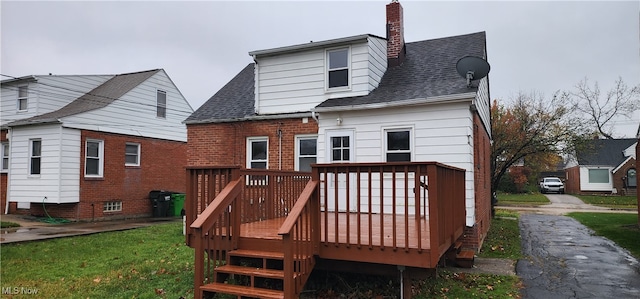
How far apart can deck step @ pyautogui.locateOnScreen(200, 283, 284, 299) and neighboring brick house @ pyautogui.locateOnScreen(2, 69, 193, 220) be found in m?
11.8

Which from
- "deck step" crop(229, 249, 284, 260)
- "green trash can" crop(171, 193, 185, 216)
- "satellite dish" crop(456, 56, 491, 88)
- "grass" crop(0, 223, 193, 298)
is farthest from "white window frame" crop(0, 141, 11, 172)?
"satellite dish" crop(456, 56, 491, 88)

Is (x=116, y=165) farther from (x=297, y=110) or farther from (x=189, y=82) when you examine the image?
(x=189, y=82)

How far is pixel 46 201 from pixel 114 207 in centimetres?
235

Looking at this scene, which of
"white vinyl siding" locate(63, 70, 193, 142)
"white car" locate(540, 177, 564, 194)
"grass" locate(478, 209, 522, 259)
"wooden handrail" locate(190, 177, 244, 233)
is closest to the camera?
"wooden handrail" locate(190, 177, 244, 233)

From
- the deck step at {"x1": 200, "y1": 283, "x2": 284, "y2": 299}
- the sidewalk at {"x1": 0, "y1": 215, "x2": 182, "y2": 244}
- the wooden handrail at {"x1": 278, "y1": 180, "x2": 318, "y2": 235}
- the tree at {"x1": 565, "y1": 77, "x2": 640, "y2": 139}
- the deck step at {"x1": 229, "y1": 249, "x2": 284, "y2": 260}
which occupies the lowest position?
the sidewalk at {"x1": 0, "y1": 215, "x2": 182, "y2": 244}

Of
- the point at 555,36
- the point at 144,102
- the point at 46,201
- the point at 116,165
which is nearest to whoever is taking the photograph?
the point at 46,201

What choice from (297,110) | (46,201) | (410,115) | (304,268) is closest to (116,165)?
(46,201)

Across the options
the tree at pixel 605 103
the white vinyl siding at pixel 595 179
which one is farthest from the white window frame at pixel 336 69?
the white vinyl siding at pixel 595 179

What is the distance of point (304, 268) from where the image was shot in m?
4.55

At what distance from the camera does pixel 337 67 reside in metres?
10.4

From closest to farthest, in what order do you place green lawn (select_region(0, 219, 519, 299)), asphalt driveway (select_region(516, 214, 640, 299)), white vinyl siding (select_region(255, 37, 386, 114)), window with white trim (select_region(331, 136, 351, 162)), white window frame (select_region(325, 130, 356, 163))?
green lawn (select_region(0, 219, 519, 299)), asphalt driveway (select_region(516, 214, 640, 299)), white window frame (select_region(325, 130, 356, 163)), window with white trim (select_region(331, 136, 351, 162)), white vinyl siding (select_region(255, 37, 386, 114))

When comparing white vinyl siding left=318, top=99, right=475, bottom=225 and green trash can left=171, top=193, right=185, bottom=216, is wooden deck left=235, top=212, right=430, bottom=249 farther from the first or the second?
green trash can left=171, top=193, right=185, bottom=216

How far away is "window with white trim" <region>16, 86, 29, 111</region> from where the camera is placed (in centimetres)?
1570

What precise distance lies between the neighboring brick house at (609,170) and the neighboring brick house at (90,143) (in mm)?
30569
